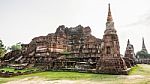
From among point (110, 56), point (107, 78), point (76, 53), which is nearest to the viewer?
point (107, 78)

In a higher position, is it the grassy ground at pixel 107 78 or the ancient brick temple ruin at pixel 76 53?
the ancient brick temple ruin at pixel 76 53

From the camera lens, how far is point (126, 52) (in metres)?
51.8

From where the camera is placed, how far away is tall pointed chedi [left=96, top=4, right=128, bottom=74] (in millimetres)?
25469

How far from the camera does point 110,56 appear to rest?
88.0 feet

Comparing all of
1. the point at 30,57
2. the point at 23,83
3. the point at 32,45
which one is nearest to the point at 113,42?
the point at 23,83

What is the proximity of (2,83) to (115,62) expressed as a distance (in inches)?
527

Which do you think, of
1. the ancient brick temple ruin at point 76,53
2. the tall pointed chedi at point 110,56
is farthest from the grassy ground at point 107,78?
the ancient brick temple ruin at point 76,53

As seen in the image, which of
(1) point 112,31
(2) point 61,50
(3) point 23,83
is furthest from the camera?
(2) point 61,50

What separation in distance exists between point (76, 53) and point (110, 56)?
1095 cm

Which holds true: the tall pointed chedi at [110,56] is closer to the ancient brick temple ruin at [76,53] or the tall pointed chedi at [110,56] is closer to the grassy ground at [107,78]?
the ancient brick temple ruin at [76,53]

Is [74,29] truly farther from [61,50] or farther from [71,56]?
[71,56]

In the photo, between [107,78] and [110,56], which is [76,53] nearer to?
[110,56]

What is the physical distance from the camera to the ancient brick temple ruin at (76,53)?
26625 mm

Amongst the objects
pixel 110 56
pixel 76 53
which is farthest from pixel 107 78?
pixel 76 53
